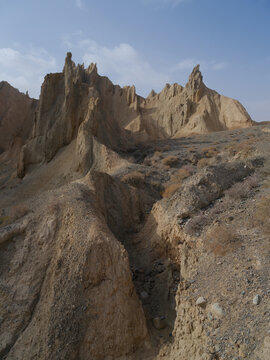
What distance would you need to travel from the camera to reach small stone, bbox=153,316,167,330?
303 inches

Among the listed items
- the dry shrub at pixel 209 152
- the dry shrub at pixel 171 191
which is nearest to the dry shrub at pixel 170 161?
the dry shrub at pixel 209 152

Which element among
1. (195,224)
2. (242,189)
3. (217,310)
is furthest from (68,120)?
(217,310)

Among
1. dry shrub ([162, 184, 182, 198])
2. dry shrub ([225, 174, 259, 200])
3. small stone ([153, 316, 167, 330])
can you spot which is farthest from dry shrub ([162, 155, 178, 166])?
small stone ([153, 316, 167, 330])

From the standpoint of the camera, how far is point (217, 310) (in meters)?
6.32

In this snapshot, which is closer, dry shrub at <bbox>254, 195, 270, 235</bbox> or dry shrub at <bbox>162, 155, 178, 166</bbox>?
dry shrub at <bbox>254, 195, 270, 235</bbox>

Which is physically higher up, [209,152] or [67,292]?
[209,152]

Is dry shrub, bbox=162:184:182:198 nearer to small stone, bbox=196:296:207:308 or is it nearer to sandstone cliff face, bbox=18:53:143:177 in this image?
small stone, bbox=196:296:207:308

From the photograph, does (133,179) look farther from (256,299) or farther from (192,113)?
(192,113)

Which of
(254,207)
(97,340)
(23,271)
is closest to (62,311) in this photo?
(97,340)

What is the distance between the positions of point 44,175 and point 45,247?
11.6 meters

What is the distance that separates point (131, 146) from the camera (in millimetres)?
24562

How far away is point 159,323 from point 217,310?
80.3 inches

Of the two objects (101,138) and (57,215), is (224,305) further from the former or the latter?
(101,138)

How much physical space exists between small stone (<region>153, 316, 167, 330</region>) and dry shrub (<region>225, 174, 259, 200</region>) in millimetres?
4662
